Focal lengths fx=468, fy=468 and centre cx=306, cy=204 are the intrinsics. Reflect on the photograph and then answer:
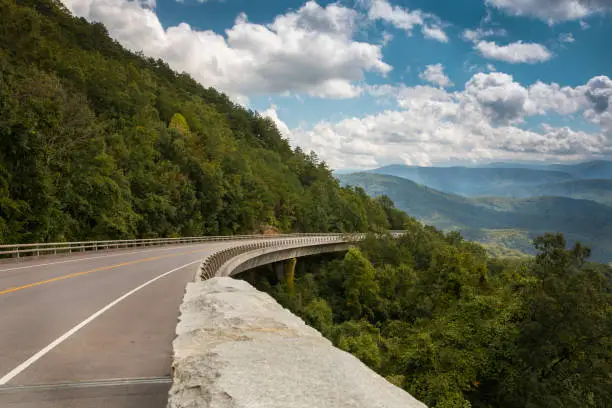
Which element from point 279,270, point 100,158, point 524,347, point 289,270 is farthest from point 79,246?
point 289,270

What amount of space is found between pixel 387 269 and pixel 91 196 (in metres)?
39.8

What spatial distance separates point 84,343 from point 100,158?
3765 cm

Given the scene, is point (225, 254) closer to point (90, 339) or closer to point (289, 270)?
point (90, 339)

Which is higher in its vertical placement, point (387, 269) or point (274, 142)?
point (274, 142)

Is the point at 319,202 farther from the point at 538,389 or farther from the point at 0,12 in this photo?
the point at 538,389

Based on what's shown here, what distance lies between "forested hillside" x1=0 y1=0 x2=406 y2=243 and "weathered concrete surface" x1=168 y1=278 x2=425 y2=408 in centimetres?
2981

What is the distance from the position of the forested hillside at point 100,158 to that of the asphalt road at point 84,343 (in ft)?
62.6

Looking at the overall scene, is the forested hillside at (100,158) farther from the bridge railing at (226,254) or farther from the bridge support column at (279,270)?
the bridge railing at (226,254)

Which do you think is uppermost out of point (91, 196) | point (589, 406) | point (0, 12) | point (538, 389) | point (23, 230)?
point (0, 12)

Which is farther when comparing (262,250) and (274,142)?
(274,142)

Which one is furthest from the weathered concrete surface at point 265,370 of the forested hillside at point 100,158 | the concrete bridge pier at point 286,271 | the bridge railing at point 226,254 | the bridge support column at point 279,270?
the bridge support column at point 279,270

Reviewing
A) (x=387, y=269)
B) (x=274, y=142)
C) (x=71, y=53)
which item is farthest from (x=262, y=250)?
(x=274, y=142)

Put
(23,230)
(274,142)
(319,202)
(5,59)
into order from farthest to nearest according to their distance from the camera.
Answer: (274,142)
(319,202)
(5,59)
(23,230)

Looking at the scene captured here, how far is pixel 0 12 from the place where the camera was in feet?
149
